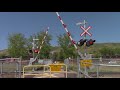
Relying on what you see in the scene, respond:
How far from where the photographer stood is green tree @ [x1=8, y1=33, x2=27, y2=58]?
87.0ft

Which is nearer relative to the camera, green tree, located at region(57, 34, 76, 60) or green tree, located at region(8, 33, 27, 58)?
green tree, located at region(8, 33, 27, 58)

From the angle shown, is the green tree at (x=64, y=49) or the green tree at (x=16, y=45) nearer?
the green tree at (x=16, y=45)

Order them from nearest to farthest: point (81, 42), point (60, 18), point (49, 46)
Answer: point (60, 18)
point (81, 42)
point (49, 46)

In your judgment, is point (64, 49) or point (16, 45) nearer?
point (16, 45)

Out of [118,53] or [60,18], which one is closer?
[60,18]

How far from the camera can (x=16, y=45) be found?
90.3ft

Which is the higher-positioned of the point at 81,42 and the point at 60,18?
the point at 60,18

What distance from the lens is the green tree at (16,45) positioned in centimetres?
2653
